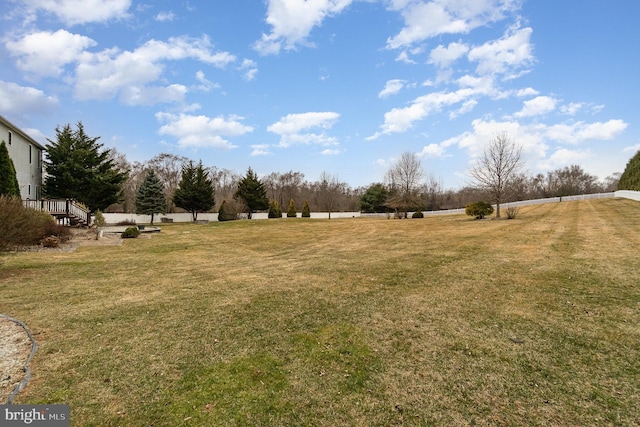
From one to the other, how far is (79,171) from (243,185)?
16.6 metres

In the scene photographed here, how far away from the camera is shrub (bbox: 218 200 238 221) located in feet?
116

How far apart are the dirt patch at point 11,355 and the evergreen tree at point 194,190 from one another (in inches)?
1204

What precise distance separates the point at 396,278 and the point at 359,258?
112 inches

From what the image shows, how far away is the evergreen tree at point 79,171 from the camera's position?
23.5 meters

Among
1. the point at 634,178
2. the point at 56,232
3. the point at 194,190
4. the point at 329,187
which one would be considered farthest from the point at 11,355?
the point at 329,187

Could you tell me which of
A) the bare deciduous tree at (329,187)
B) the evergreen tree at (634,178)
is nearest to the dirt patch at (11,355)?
the evergreen tree at (634,178)

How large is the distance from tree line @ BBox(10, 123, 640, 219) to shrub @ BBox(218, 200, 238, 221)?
165 mm

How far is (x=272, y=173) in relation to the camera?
5750 cm

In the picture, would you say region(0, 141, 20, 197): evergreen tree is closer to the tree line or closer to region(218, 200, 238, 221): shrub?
the tree line

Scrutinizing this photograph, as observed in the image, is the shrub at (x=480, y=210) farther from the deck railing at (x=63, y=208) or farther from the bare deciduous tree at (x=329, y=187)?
the bare deciduous tree at (x=329, y=187)

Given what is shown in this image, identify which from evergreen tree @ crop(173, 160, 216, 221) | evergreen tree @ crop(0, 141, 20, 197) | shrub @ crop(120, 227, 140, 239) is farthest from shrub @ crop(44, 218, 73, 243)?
evergreen tree @ crop(173, 160, 216, 221)

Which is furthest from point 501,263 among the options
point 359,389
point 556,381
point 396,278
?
point 359,389

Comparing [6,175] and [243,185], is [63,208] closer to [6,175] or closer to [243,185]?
[6,175]

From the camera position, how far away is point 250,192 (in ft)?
123
